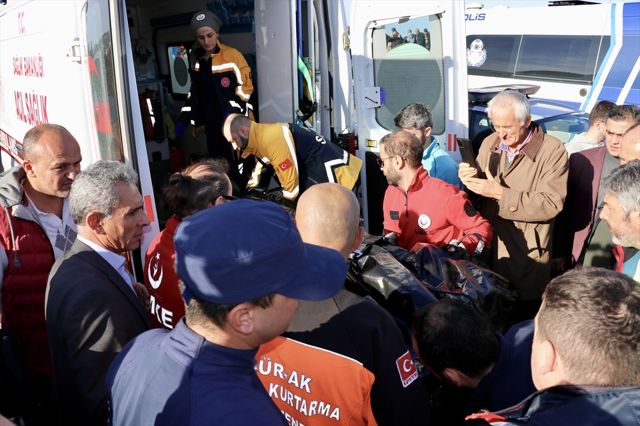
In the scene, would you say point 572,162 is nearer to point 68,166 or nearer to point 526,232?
point 526,232

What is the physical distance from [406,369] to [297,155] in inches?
101

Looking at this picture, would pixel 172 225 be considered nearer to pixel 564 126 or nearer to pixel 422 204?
pixel 422 204

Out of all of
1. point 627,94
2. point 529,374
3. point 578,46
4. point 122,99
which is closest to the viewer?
point 529,374

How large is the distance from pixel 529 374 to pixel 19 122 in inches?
180

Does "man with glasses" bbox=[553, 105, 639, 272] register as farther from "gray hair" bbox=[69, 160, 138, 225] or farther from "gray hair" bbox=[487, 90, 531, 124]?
"gray hair" bbox=[69, 160, 138, 225]

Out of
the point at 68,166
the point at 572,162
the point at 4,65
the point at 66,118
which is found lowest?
the point at 572,162

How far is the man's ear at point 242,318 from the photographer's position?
1202mm

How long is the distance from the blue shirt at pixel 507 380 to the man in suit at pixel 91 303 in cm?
110

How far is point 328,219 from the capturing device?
5.80ft

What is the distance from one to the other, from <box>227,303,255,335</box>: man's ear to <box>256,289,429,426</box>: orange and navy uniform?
0.45 m

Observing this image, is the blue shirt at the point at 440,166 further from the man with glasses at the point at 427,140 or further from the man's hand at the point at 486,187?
the man's hand at the point at 486,187

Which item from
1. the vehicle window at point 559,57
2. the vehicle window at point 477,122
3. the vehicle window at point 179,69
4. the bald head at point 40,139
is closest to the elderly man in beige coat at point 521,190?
the bald head at point 40,139

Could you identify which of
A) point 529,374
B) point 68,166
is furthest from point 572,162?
point 68,166

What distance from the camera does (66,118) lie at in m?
3.25
